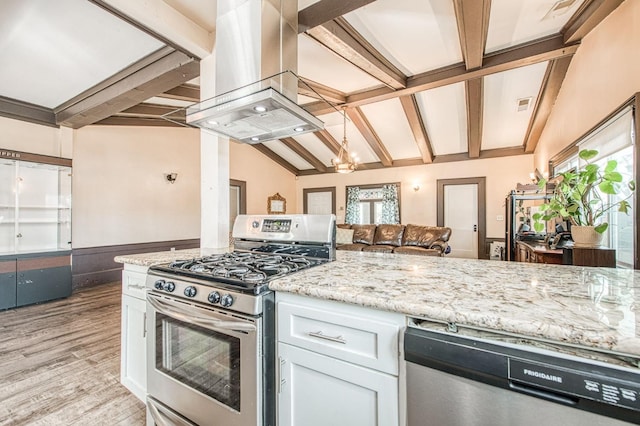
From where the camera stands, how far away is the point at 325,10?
2.22 meters

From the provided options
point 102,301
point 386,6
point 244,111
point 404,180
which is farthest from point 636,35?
point 102,301

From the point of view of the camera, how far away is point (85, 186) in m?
4.45

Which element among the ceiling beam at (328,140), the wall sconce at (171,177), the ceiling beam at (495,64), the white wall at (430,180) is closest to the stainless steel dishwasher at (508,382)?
the ceiling beam at (495,64)

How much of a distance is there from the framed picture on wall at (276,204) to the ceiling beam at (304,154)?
54.5 inches

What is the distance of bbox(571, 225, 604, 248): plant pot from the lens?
1.75 m

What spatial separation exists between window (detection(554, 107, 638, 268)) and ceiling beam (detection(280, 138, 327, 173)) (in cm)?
592

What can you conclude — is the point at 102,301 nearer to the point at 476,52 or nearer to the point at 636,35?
the point at 476,52

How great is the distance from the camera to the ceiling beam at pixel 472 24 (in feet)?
8.34

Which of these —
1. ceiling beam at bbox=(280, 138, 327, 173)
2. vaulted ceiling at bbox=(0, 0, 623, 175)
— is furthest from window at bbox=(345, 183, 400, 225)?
vaulted ceiling at bbox=(0, 0, 623, 175)

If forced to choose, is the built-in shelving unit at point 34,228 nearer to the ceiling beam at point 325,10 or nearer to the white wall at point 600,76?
the ceiling beam at point 325,10

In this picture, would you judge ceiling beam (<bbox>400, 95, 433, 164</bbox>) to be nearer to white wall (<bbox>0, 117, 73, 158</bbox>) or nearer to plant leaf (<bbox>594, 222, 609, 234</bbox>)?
plant leaf (<bbox>594, 222, 609, 234</bbox>)

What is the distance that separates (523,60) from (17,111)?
6.74 meters

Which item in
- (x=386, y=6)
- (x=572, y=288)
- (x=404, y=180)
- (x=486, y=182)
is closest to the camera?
(x=572, y=288)

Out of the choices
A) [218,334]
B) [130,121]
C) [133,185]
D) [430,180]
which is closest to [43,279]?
[133,185]
